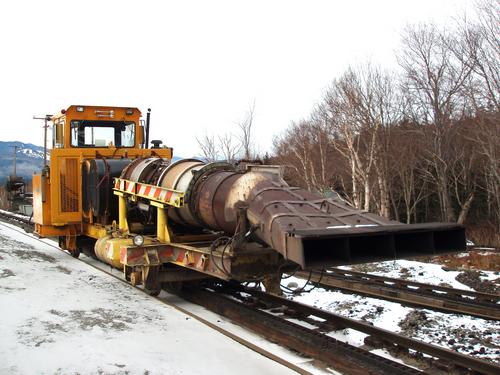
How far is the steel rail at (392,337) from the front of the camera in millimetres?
4836

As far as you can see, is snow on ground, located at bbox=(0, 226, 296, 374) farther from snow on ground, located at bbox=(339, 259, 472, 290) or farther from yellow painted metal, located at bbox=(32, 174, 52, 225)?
snow on ground, located at bbox=(339, 259, 472, 290)

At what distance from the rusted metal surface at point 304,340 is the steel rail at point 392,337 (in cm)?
49

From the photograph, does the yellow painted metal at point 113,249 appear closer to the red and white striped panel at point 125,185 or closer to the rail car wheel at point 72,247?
the red and white striped panel at point 125,185

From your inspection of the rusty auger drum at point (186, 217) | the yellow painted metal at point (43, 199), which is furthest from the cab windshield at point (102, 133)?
the yellow painted metal at point (43, 199)

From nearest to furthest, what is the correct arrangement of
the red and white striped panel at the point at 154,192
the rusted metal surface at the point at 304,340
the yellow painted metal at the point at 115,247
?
the rusted metal surface at the point at 304,340, the red and white striped panel at the point at 154,192, the yellow painted metal at the point at 115,247

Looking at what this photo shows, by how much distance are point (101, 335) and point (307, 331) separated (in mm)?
2262

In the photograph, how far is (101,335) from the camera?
17.8 ft

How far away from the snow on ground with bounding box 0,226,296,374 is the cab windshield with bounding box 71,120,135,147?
3.48 m

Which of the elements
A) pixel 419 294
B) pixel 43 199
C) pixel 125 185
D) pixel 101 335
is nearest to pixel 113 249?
pixel 125 185

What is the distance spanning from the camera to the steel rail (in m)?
4.84

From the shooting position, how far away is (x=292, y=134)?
3541 centimetres

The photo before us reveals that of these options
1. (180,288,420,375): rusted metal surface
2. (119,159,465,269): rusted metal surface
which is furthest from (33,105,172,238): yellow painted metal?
(119,159,465,269): rusted metal surface

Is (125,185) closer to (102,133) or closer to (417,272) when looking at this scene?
(102,133)

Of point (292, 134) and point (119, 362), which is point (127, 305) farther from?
point (292, 134)
